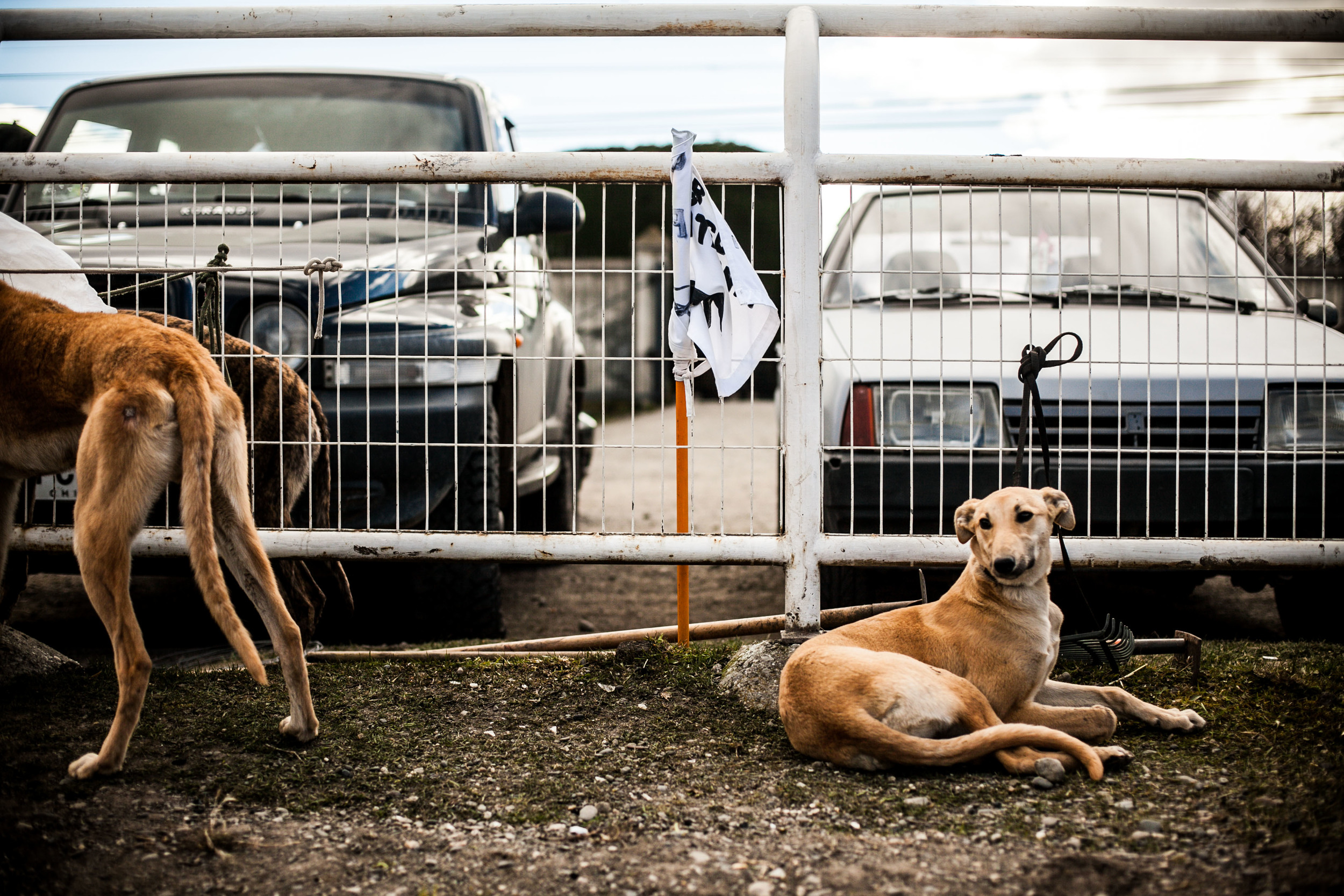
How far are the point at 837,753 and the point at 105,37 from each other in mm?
3523

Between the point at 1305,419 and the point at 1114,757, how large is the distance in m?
1.81

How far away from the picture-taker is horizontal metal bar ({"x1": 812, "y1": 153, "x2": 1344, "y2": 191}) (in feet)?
10.3

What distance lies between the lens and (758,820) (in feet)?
7.18

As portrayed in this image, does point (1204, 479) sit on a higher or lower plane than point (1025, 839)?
higher

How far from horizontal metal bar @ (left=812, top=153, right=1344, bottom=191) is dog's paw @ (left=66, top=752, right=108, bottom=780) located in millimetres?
2715

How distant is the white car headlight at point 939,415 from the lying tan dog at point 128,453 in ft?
7.24

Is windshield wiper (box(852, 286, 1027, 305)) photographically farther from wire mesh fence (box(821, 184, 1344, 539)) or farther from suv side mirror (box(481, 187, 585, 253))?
suv side mirror (box(481, 187, 585, 253))

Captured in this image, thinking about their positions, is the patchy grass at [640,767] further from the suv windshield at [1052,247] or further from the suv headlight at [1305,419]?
the suv windshield at [1052,247]

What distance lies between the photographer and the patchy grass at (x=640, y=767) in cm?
210

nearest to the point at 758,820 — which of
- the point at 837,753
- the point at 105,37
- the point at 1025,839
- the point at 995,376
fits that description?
the point at 837,753

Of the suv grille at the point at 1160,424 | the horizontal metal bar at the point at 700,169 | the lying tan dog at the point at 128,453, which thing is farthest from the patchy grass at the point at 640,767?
the horizontal metal bar at the point at 700,169

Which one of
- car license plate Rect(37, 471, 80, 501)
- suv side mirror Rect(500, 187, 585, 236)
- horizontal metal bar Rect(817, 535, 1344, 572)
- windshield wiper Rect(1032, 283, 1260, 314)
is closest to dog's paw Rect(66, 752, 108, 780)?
car license plate Rect(37, 471, 80, 501)

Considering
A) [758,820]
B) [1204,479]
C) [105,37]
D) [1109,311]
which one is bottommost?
[758,820]

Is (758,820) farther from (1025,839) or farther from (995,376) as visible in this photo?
(995,376)
